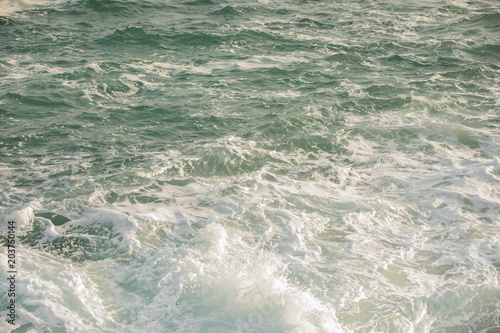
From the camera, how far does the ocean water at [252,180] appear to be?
4160 millimetres

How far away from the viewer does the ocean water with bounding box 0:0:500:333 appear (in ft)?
13.6

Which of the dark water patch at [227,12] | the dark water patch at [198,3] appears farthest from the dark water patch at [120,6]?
the dark water patch at [227,12]

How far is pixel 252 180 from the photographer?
6.35 metres

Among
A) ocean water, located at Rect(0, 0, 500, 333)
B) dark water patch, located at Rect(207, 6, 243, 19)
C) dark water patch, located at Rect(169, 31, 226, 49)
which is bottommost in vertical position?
ocean water, located at Rect(0, 0, 500, 333)

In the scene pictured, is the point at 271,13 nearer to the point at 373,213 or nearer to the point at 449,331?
the point at 373,213

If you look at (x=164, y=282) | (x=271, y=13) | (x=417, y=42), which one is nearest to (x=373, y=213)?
(x=164, y=282)

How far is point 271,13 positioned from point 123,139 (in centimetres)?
908

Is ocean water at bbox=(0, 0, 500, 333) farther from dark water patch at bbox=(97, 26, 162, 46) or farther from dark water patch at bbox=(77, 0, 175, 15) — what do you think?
dark water patch at bbox=(77, 0, 175, 15)

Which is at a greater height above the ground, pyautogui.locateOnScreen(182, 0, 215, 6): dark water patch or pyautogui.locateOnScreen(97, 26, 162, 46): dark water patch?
pyautogui.locateOnScreen(182, 0, 215, 6): dark water patch

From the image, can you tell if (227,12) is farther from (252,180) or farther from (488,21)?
(252,180)

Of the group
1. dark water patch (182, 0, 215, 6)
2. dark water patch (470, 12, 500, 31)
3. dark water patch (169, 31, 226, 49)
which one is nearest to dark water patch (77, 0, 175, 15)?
dark water patch (182, 0, 215, 6)

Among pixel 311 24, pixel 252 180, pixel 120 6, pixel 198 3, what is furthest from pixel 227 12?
pixel 252 180

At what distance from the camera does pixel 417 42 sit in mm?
11812

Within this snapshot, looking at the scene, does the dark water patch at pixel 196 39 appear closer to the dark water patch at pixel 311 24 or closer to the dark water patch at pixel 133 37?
the dark water patch at pixel 133 37
